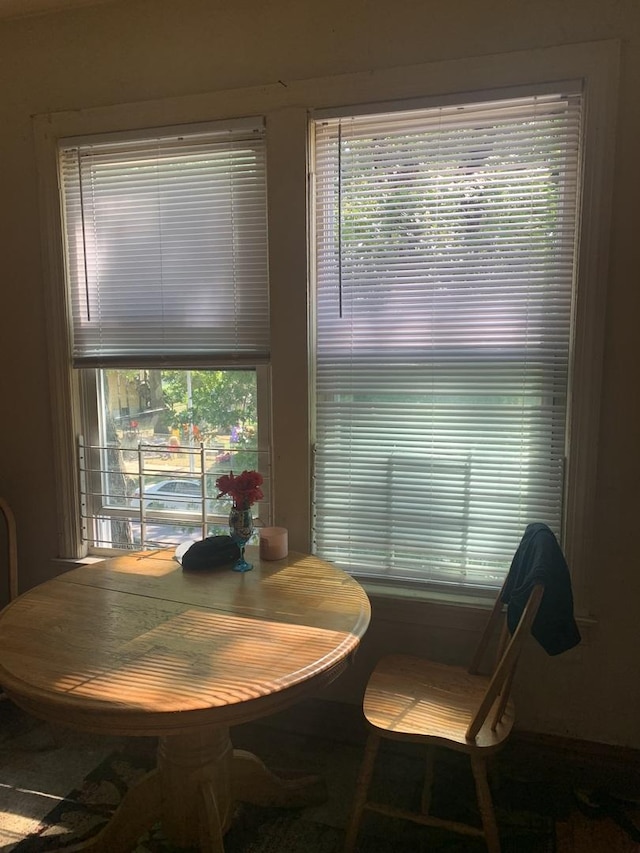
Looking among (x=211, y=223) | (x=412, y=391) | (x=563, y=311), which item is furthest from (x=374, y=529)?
(x=211, y=223)

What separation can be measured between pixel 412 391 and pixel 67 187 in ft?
5.16

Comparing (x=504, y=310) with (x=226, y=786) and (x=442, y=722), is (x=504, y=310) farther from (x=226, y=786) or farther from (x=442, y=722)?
(x=226, y=786)

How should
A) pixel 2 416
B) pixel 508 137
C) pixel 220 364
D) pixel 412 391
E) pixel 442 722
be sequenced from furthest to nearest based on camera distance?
pixel 2 416, pixel 220 364, pixel 412 391, pixel 508 137, pixel 442 722

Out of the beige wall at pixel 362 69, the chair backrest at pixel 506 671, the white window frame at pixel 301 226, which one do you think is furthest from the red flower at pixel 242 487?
the chair backrest at pixel 506 671

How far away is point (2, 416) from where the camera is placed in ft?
8.45

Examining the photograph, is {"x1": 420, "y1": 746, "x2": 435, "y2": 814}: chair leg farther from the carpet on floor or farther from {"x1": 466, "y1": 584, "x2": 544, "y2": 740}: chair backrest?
{"x1": 466, "y1": 584, "x2": 544, "y2": 740}: chair backrest

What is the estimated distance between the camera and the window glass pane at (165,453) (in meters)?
2.36

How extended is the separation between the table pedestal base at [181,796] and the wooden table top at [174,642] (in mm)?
265

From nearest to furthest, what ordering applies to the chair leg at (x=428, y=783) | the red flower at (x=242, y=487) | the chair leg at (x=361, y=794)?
1. the chair leg at (x=361, y=794)
2. the chair leg at (x=428, y=783)
3. the red flower at (x=242, y=487)

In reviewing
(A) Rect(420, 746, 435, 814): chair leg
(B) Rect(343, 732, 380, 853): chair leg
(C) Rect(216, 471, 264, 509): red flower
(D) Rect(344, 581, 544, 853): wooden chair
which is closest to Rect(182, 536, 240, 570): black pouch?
(C) Rect(216, 471, 264, 509): red flower

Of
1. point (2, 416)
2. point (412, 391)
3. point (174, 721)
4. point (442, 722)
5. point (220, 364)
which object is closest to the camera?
point (174, 721)

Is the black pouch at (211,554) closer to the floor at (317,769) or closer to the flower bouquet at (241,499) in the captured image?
the flower bouquet at (241,499)

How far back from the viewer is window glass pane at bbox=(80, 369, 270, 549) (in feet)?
7.73

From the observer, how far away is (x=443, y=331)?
2.05 metres
